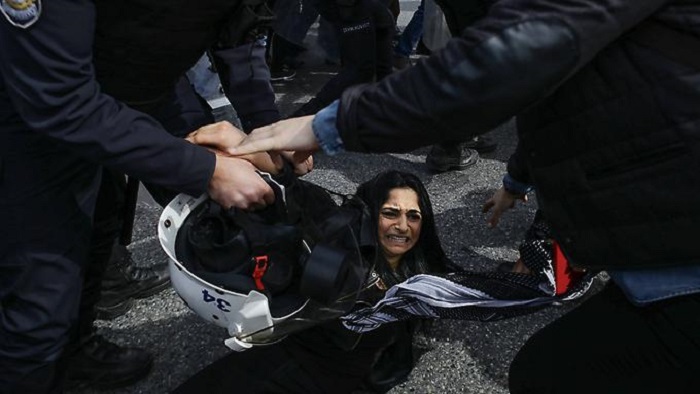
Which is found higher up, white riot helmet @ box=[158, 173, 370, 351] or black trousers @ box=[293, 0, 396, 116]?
white riot helmet @ box=[158, 173, 370, 351]

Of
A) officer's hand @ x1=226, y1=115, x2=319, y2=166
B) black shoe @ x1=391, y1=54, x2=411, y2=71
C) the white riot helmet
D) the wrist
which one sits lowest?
black shoe @ x1=391, y1=54, x2=411, y2=71

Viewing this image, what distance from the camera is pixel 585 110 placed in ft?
3.28

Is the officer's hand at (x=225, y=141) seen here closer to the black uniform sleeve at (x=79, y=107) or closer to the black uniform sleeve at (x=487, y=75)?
the black uniform sleeve at (x=79, y=107)

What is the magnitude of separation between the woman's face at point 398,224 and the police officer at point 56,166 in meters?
0.74

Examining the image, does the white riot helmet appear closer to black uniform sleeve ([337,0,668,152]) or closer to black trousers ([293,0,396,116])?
black uniform sleeve ([337,0,668,152])

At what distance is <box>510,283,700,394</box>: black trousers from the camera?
3.54ft

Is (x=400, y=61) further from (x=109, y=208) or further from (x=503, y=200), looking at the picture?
(x=109, y=208)

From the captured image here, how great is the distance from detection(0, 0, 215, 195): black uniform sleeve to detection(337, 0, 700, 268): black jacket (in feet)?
1.26

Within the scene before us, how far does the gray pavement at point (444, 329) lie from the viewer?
2.01 metres

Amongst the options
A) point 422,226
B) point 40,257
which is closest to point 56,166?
point 40,257

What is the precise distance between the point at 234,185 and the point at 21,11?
49cm

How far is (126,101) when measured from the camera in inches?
55.1

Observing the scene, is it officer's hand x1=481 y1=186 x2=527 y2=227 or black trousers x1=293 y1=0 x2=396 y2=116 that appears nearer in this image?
officer's hand x1=481 y1=186 x2=527 y2=227

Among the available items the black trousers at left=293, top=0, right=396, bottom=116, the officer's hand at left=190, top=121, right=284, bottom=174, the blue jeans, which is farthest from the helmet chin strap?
the blue jeans
